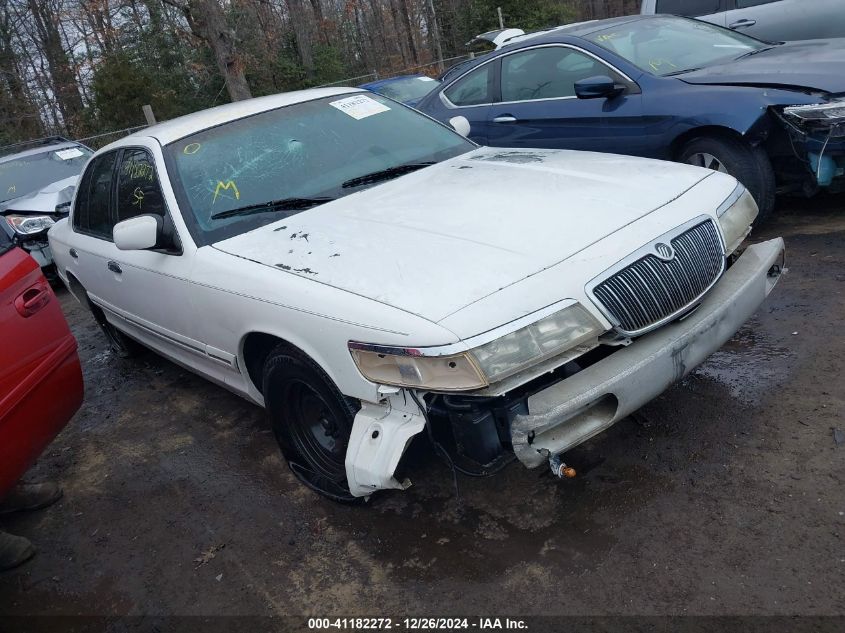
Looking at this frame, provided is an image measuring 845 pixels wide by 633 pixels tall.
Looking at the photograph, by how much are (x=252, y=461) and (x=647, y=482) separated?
193 centimetres

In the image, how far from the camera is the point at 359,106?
13.5ft

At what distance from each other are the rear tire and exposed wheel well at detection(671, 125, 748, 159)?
0.07 feet

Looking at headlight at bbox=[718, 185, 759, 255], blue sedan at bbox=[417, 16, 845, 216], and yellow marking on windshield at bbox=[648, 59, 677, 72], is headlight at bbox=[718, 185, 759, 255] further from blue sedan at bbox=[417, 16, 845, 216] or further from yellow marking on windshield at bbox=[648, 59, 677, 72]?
yellow marking on windshield at bbox=[648, 59, 677, 72]

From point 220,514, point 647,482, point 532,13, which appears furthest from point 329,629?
point 532,13

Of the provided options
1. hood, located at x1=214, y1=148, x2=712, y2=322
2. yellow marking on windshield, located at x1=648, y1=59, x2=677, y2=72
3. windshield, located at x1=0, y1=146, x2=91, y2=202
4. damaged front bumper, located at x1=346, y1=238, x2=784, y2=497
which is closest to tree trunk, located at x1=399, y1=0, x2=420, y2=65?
windshield, located at x1=0, y1=146, x2=91, y2=202

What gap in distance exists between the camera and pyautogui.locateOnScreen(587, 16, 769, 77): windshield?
531cm

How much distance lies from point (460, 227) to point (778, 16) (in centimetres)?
664

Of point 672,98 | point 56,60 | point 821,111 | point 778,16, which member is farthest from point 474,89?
point 56,60

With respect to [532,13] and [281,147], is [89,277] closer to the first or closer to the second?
[281,147]

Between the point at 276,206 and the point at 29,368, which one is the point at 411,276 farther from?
the point at 29,368

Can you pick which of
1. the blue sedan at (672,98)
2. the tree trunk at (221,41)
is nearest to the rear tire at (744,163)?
the blue sedan at (672,98)

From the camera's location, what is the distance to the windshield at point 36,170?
8.98 metres

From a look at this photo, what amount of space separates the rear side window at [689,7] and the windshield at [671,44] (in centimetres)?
256

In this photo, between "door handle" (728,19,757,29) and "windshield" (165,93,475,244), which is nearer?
"windshield" (165,93,475,244)
